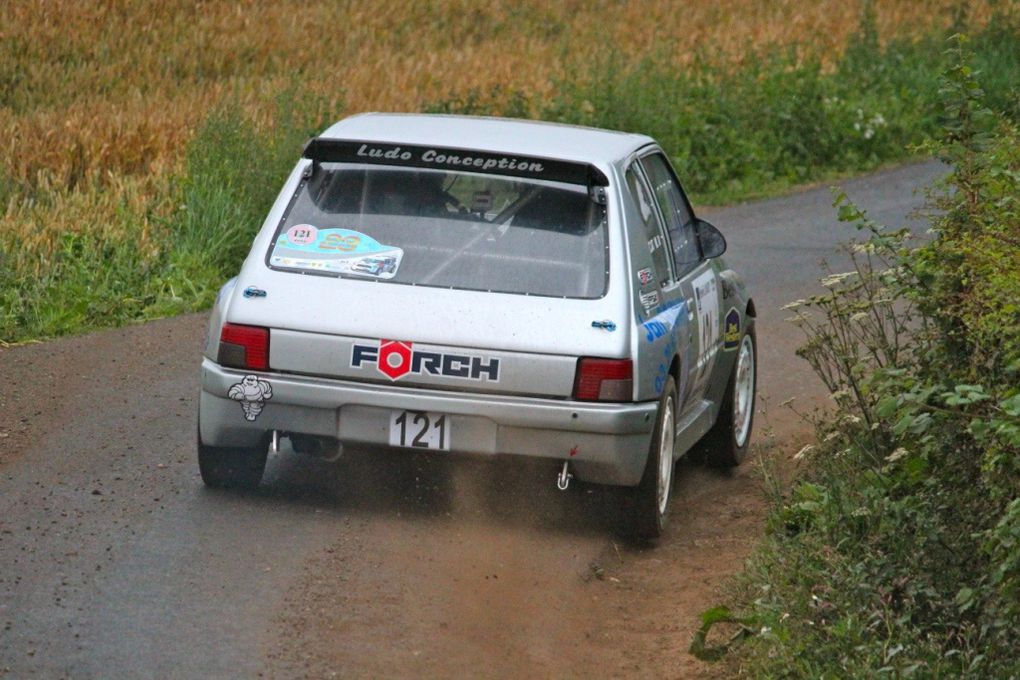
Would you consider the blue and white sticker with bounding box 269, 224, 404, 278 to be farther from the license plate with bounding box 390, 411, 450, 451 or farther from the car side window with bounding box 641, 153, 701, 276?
the car side window with bounding box 641, 153, 701, 276

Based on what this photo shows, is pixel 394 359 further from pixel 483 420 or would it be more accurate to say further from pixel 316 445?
pixel 316 445

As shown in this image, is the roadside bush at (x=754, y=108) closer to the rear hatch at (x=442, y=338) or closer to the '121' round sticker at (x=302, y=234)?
the '121' round sticker at (x=302, y=234)

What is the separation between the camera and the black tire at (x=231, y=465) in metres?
7.87

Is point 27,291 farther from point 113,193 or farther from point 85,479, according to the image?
point 85,479

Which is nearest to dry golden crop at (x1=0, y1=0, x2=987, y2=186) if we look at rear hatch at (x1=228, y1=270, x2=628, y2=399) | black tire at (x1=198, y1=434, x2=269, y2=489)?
black tire at (x1=198, y1=434, x2=269, y2=489)

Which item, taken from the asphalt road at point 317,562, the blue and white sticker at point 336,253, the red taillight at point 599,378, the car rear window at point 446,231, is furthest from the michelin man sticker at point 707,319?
the blue and white sticker at point 336,253

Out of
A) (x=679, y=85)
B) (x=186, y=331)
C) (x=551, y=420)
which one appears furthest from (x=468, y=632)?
(x=679, y=85)

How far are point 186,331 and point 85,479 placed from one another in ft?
12.9

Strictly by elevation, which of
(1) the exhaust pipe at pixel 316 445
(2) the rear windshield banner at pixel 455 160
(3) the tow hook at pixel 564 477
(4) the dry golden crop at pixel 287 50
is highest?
(2) the rear windshield banner at pixel 455 160

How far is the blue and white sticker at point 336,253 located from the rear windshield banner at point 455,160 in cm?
36

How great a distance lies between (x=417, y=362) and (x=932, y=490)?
206cm

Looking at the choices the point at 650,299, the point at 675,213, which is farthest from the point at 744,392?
the point at 650,299

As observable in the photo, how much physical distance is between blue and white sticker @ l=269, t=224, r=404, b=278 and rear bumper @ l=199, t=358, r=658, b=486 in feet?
1.67

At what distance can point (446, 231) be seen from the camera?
7.70 metres
